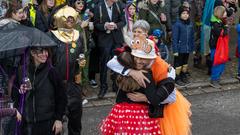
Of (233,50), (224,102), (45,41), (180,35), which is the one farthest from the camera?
(233,50)

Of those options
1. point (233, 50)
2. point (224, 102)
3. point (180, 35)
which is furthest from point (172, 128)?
point (233, 50)

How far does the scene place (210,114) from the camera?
26.9 feet

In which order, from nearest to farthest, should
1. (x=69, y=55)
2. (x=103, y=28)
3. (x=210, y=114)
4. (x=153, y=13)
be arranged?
1. (x=69, y=55)
2. (x=210, y=114)
3. (x=103, y=28)
4. (x=153, y=13)

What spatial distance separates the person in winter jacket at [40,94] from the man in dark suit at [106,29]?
370 cm

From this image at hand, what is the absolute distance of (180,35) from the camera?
9.41 metres

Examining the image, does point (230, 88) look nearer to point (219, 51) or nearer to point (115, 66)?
point (219, 51)

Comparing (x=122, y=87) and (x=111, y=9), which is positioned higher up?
(x=111, y=9)

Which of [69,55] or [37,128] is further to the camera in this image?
[69,55]

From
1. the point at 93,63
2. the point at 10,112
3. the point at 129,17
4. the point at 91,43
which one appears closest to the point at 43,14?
the point at 91,43

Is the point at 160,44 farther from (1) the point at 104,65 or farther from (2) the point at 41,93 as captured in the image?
(2) the point at 41,93

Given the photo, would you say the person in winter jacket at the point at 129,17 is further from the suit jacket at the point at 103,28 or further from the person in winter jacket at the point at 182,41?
the person in winter jacket at the point at 182,41

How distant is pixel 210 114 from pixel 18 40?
14.5 feet

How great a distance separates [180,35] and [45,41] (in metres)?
4.96

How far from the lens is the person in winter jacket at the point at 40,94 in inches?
195
